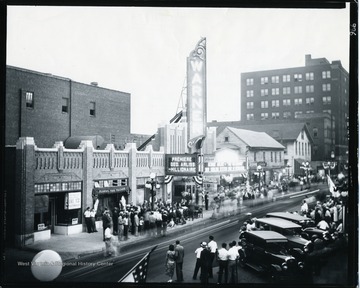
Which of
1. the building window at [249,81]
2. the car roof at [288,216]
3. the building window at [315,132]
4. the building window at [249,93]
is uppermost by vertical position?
the building window at [249,81]

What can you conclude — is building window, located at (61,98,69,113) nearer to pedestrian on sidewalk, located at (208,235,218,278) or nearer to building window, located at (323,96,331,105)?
pedestrian on sidewalk, located at (208,235,218,278)

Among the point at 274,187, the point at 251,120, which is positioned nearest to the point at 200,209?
the point at 274,187

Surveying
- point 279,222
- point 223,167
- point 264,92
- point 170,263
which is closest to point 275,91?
point 264,92

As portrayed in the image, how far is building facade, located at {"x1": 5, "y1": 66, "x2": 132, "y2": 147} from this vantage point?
36.7 ft

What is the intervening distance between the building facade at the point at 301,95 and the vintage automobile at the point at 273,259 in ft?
10.8

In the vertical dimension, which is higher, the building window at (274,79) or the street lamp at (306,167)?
the building window at (274,79)

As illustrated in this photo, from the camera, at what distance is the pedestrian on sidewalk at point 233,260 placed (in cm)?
1069

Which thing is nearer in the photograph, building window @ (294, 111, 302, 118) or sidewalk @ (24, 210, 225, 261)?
sidewalk @ (24, 210, 225, 261)

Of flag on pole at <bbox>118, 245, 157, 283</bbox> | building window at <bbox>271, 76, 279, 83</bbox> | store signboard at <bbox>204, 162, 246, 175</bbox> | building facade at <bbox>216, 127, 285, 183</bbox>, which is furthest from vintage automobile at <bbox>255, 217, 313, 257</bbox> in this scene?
building window at <bbox>271, 76, 279, 83</bbox>

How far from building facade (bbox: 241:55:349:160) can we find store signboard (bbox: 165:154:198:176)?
8.01ft

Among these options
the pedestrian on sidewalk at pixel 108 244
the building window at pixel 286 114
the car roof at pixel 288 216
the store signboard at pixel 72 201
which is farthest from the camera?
the building window at pixel 286 114

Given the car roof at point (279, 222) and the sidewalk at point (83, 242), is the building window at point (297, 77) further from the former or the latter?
the sidewalk at point (83, 242)

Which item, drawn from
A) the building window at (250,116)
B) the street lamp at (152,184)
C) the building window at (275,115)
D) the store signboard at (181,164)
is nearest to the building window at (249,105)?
the building window at (250,116)

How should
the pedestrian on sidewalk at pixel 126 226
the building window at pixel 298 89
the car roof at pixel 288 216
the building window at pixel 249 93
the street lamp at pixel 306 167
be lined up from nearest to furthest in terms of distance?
the car roof at pixel 288 216
the pedestrian on sidewalk at pixel 126 226
the street lamp at pixel 306 167
the building window at pixel 298 89
the building window at pixel 249 93
